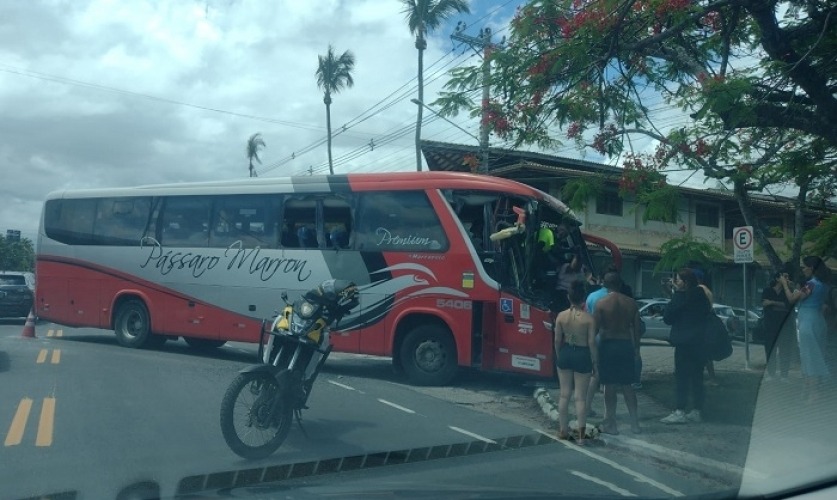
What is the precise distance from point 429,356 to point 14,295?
17.2 meters

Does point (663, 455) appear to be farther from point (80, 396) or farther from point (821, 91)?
point (80, 396)

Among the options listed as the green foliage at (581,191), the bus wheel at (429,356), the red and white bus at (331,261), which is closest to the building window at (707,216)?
the red and white bus at (331,261)

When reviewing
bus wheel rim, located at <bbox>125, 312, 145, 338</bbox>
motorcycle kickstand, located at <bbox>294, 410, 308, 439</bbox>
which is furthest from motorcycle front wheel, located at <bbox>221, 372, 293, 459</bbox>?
bus wheel rim, located at <bbox>125, 312, 145, 338</bbox>


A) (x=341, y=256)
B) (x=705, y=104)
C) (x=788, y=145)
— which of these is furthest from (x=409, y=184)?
(x=788, y=145)

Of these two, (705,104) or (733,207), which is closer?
(705,104)

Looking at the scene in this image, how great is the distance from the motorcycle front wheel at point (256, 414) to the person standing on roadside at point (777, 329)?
4492mm

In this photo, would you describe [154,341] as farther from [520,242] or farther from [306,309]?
[306,309]

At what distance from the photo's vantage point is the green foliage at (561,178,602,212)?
12.6m

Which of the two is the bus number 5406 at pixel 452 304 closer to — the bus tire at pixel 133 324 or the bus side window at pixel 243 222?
the bus side window at pixel 243 222

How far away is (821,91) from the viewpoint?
960 centimetres

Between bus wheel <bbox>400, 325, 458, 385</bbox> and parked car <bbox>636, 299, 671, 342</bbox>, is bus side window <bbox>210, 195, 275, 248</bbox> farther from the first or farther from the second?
parked car <bbox>636, 299, 671, 342</bbox>

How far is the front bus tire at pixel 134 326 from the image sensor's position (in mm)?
15438

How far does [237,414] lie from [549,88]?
6.44 meters

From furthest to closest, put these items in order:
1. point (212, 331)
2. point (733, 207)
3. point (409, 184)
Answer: point (733, 207), point (212, 331), point (409, 184)
